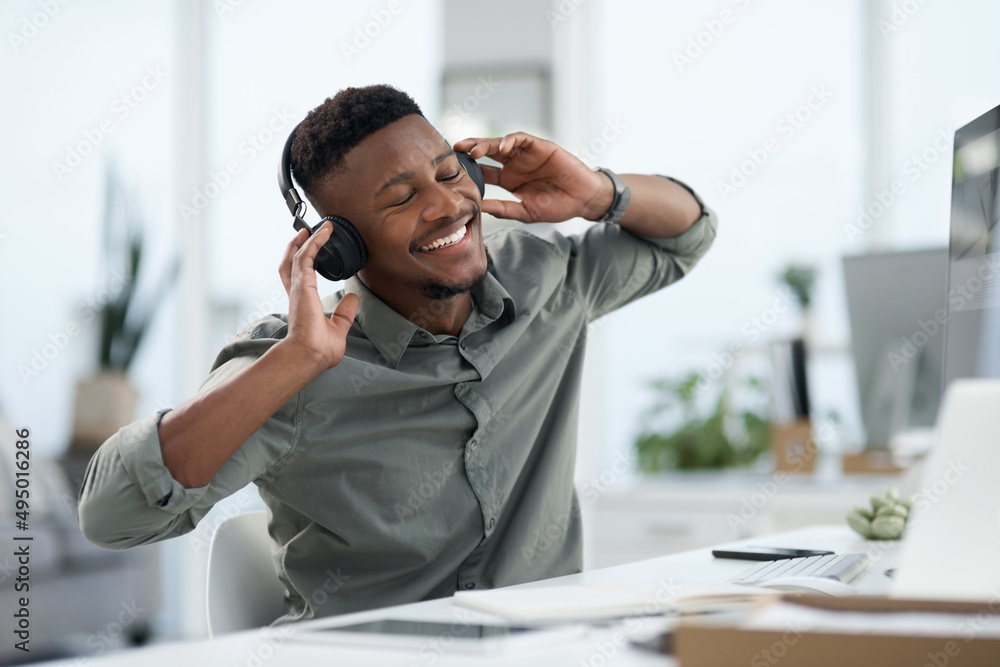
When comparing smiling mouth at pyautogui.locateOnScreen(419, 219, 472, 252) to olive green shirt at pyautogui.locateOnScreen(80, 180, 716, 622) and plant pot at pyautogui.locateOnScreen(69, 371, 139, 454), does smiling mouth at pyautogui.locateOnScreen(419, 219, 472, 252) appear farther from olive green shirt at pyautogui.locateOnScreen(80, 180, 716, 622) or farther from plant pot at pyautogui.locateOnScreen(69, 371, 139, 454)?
plant pot at pyautogui.locateOnScreen(69, 371, 139, 454)

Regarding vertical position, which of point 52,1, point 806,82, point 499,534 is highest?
point 52,1

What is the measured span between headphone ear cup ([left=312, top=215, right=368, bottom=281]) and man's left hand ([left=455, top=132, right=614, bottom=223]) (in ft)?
0.93

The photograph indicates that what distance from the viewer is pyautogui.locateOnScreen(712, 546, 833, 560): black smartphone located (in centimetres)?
123

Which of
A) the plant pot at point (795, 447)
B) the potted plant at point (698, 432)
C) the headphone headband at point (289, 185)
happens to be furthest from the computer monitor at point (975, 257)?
the potted plant at point (698, 432)

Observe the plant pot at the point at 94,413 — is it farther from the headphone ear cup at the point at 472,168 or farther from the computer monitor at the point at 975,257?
the computer monitor at the point at 975,257

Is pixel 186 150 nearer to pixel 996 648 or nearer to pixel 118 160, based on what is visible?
pixel 118 160

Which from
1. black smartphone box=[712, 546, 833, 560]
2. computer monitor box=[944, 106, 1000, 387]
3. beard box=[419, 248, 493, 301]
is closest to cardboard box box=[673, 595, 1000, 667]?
computer monitor box=[944, 106, 1000, 387]

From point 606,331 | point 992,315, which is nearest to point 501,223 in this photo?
point 992,315

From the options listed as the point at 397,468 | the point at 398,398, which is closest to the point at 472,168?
the point at 398,398

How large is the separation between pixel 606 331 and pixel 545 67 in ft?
3.69

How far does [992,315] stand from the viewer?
0.98 m

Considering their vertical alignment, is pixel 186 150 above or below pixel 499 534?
above

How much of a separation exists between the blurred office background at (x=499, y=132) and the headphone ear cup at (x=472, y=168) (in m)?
1.63

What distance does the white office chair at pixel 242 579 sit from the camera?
1.21 m
